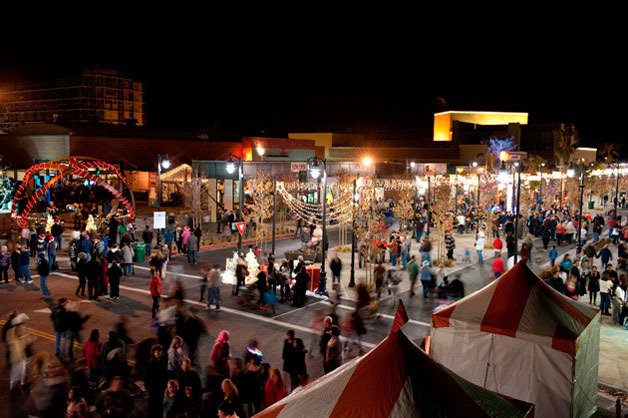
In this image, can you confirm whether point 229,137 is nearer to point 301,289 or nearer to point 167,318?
point 301,289

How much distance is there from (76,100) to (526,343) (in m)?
87.1

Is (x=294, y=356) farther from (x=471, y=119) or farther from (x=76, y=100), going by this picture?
(x=76, y=100)

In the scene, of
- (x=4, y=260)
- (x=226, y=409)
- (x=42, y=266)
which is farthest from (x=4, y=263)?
(x=226, y=409)

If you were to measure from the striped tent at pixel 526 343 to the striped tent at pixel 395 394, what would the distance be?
3.32m

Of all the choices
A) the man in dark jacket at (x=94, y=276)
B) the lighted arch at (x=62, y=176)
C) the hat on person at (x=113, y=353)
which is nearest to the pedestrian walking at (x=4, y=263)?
the man in dark jacket at (x=94, y=276)

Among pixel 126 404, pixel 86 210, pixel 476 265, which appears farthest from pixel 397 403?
pixel 86 210

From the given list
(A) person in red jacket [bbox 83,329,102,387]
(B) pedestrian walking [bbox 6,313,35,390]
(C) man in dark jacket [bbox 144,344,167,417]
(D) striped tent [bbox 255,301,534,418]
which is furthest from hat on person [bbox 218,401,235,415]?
(B) pedestrian walking [bbox 6,313,35,390]

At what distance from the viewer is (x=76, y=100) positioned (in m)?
83.7

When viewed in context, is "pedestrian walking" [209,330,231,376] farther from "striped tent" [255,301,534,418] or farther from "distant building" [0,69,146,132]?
"distant building" [0,69,146,132]

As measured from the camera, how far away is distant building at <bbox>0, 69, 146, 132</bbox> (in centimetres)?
8350

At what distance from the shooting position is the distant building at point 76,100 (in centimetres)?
8350

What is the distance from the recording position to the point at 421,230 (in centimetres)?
2766

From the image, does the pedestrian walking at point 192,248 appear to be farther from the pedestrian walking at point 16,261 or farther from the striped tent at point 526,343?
the striped tent at point 526,343

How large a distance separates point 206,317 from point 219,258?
337 inches
